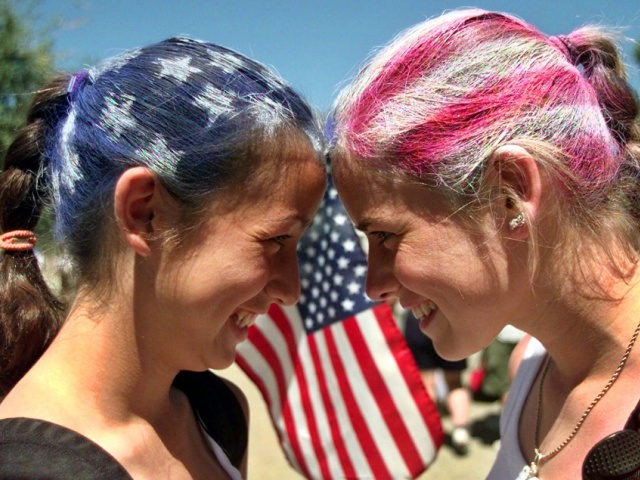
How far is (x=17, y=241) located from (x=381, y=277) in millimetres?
973

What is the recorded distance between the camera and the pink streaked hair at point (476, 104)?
5.67 feet

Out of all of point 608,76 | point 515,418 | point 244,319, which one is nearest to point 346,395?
point 515,418

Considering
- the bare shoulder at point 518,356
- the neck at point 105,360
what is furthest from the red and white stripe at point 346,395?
the neck at point 105,360

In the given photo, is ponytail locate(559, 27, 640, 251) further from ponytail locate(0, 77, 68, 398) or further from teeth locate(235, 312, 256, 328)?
ponytail locate(0, 77, 68, 398)

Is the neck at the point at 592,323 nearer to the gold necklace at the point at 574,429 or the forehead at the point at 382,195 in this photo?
the gold necklace at the point at 574,429

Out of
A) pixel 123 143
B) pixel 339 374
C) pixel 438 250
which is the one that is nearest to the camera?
pixel 123 143

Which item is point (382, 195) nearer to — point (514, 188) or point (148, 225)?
point (514, 188)

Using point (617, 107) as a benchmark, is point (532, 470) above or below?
below

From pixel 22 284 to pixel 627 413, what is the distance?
154 centimetres

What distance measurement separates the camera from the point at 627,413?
1.71 meters

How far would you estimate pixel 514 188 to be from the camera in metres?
1.76

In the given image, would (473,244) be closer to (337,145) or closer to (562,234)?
Result: (562,234)

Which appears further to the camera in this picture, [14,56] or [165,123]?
[14,56]

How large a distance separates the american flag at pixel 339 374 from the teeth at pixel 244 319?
72.2 inches
